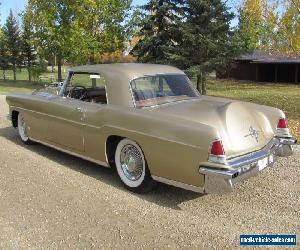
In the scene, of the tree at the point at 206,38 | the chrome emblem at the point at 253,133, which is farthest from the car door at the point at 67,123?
the tree at the point at 206,38

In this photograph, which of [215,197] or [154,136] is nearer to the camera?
[154,136]

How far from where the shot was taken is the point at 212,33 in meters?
19.8

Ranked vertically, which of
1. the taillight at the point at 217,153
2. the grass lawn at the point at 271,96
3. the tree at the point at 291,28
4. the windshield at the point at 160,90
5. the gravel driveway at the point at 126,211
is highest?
the tree at the point at 291,28

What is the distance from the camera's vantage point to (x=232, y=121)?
432 centimetres

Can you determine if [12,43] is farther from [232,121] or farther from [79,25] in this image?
[232,121]

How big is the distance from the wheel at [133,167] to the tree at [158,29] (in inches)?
607

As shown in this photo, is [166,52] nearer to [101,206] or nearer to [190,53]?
[190,53]

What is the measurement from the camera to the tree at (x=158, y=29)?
20.6 m

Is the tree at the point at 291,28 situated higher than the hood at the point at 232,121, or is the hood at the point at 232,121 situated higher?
the tree at the point at 291,28

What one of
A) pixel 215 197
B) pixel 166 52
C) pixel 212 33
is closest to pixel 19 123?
pixel 215 197

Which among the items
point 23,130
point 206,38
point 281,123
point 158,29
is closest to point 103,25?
point 158,29

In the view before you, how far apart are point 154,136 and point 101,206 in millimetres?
1017

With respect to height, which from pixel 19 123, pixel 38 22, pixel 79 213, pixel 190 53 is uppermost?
pixel 38 22

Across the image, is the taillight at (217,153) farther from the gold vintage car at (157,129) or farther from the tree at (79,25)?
the tree at (79,25)
